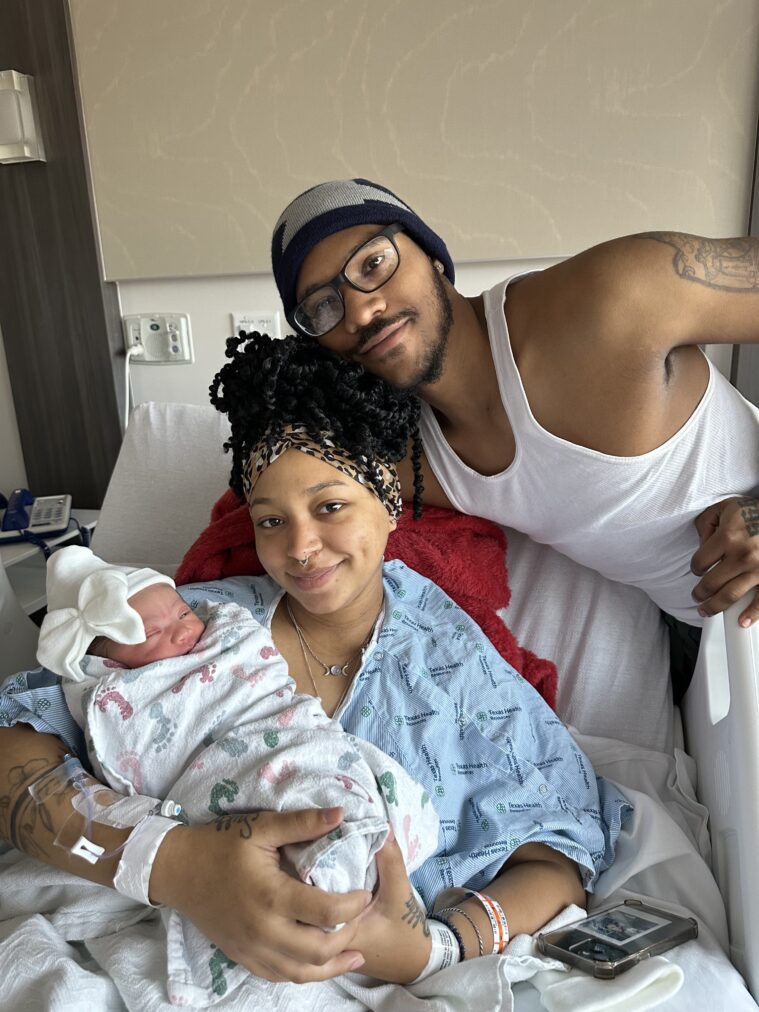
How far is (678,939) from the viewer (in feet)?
3.64

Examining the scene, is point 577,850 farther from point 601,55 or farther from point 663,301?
point 601,55

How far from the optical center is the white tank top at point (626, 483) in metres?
1.46

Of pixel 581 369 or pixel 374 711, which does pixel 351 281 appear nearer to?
pixel 581 369

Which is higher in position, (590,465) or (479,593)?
(590,465)

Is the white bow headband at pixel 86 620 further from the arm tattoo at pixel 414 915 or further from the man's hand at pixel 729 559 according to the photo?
the man's hand at pixel 729 559

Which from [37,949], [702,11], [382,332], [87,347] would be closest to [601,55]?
[702,11]

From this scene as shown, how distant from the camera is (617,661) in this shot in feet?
5.35

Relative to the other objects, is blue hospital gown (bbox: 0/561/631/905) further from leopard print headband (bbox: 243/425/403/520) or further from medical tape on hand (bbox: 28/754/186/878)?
leopard print headband (bbox: 243/425/403/520)

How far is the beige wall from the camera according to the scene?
2.01 m

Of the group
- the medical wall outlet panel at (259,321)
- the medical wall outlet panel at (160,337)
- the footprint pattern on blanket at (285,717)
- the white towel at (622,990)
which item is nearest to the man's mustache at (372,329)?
the footprint pattern on blanket at (285,717)

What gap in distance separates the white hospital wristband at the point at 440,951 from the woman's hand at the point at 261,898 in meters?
0.13

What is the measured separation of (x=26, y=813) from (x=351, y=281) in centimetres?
94

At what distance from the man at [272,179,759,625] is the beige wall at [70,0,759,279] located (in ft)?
2.37

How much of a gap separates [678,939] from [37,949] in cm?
83
